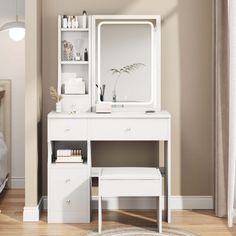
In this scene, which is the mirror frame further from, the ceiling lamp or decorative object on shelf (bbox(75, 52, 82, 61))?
the ceiling lamp

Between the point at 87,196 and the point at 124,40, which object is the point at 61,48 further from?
the point at 87,196

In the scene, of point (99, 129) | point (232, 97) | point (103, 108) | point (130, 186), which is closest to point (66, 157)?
point (99, 129)

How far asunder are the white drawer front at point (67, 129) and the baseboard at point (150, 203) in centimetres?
72

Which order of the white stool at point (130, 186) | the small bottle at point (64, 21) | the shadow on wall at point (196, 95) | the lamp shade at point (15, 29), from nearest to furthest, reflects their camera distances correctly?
the white stool at point (130, 186) < the small bottle at point (64, 21) < the shadow on wall at point (196, 95) < the lamp shade at point (15, 29)

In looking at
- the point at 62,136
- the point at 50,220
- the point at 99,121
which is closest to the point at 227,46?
the point at 99,121

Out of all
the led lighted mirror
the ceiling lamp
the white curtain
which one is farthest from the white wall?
the white curtain

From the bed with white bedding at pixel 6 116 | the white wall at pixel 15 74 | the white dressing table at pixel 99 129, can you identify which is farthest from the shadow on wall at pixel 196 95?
the bed with white bedding at pixel 6 116

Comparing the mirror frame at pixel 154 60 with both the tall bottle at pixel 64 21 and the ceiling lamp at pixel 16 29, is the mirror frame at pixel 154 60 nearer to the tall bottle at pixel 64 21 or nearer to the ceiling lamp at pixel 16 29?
the tall bottle at pixel 64 21

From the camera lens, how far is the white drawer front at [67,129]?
456 cm

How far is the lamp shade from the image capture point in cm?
557

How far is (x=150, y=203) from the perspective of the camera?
5047 mm

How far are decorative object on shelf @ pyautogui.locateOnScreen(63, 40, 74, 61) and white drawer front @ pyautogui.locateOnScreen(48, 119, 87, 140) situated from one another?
61cm

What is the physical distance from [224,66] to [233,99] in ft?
1.46

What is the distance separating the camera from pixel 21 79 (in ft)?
19.3
